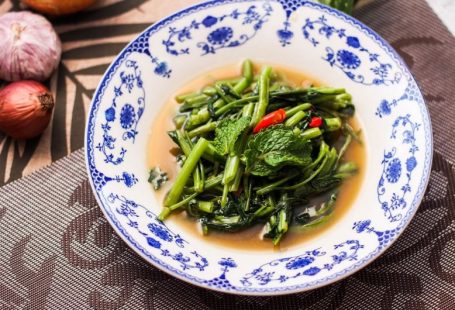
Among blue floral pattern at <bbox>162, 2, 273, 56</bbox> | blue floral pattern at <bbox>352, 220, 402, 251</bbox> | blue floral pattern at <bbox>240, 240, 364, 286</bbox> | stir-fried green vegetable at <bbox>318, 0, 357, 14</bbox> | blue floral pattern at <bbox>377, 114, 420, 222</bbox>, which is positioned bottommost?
blue floral pattern at <bbox>240, 240, 364, 286</bbox>

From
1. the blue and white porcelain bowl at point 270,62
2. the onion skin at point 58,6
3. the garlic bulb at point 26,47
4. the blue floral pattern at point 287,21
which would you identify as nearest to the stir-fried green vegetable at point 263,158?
the blue and white porcelain bowl at point 270,62

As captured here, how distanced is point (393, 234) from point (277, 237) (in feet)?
1.65

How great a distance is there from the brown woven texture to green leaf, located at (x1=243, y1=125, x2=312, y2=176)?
0.58 m

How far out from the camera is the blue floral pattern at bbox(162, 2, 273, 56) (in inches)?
130

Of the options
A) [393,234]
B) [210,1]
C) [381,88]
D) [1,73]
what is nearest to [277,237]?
[393,234]

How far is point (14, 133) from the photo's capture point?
333cm

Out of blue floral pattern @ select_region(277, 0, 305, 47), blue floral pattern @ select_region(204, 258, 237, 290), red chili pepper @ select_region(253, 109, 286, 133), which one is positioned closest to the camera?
blue floral pattern @ select_region(204, 258, 237, 290)

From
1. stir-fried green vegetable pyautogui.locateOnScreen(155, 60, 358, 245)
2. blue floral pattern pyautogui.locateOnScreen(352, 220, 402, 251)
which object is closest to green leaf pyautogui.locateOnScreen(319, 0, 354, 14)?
stir-fried green vegetable pyautogui.locateOnScreen(155, 60, 358, 245)

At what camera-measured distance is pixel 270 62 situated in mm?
3412

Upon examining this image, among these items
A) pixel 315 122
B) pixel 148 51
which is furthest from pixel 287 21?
pixel 148 51

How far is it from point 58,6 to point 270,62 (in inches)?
49.9

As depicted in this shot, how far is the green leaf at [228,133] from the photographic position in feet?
9.47

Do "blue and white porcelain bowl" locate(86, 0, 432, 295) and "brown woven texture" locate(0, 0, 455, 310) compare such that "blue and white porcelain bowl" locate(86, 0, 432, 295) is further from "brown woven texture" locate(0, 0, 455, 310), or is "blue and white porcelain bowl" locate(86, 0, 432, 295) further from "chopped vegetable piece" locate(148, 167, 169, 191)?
"brown woven texture" locate(0, 0, 455, 310)

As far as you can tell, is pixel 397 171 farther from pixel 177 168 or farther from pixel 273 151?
pixel 177 168
